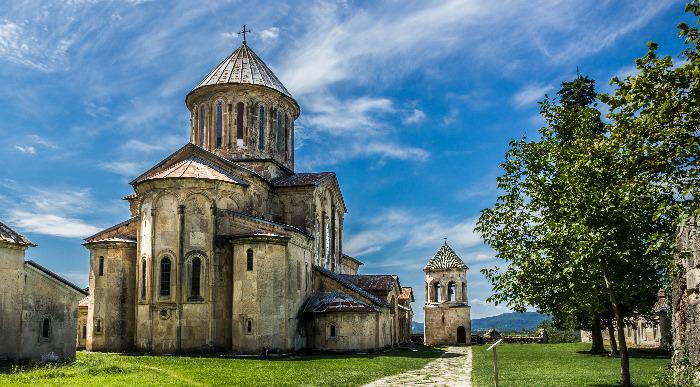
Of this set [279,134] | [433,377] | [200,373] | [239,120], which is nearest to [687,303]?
[433,377]

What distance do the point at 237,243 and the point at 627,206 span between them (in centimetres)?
1604

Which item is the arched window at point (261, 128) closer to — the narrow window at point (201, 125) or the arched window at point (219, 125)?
the arched window at point (219, 125)

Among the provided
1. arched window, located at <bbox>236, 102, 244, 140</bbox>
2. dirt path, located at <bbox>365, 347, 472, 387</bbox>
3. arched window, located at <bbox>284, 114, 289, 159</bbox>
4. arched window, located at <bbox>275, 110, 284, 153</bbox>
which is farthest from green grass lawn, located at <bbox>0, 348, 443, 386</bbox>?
arched window, located at <bbox>284, 114, 289, 159</bbox>

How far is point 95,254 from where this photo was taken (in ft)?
87.0

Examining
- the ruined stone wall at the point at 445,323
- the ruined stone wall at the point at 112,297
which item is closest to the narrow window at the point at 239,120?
the ruined stone wall at the point at 112,297

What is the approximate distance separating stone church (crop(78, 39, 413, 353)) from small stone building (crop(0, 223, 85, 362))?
516 cm

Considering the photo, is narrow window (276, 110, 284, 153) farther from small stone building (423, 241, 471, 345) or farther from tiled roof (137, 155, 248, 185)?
small stone building (423, 241, 471, 345)

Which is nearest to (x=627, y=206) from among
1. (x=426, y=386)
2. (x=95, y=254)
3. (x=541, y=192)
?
(x=541, y=192)

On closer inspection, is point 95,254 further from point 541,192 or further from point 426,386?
point 541,192

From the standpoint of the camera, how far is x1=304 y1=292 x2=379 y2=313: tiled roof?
2672 centimetres

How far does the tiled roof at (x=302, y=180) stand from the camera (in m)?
30.7

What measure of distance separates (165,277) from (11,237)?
778 centimetres

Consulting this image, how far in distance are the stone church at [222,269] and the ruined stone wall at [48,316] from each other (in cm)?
514

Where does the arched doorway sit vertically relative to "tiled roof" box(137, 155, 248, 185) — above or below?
below
